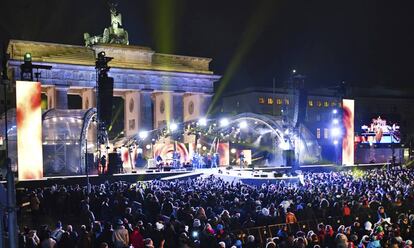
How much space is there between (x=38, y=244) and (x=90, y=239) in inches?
48.8

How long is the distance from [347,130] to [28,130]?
2687 centimetres

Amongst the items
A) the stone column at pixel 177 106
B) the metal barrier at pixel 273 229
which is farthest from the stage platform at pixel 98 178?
the stone column at pixel 177 106

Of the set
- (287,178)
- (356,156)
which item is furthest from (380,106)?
(287,178)

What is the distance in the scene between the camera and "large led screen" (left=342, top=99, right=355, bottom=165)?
130ft

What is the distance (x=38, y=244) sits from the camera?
10500 mm

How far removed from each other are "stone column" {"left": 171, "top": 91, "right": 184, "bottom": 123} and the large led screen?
1047 inches

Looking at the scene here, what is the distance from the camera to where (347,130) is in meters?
39.9

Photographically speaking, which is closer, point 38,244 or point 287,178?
point 38,244

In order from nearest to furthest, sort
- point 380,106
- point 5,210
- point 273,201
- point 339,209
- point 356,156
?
point 5,210
point 339,209
point 273,201
point 356,156
point 380,106

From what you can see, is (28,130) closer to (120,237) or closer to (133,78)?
(120,237)

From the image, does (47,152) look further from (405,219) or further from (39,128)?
(405,219)

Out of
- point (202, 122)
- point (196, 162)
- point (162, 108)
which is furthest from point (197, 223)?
point (162, 108)

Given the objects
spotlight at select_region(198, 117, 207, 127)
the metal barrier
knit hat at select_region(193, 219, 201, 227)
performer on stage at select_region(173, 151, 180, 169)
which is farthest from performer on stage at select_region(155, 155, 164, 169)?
knit hat at select_region(193, 219, 201, 227)

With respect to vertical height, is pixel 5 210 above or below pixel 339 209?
above
